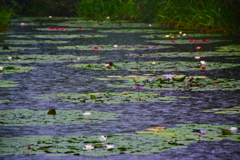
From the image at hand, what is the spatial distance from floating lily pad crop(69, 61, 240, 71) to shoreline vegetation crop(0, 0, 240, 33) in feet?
14.6

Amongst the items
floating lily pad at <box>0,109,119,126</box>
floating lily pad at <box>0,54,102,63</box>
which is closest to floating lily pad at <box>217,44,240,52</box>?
floating lily pad at <box>0,54,102,63</box>

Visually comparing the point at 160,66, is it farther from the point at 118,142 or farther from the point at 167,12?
the point at 167,12

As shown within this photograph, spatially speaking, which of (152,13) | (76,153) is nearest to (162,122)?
(76,153)

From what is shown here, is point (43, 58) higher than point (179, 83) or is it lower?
higher

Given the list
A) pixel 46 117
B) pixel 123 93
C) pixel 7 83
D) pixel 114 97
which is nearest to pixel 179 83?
pixel 123 93

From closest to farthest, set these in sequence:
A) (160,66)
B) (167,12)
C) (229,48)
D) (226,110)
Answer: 1. (226,110)
2. (160,66)
3. (229,48)
4. (167,12)

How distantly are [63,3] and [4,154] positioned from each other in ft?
76.9

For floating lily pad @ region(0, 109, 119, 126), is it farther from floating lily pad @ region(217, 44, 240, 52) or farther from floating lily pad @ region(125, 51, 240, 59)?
floating lily pad @ region(217, 44, 240, 52)

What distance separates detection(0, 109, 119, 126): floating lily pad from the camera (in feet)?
13.4

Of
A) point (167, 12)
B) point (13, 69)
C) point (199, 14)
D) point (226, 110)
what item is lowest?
point (226, 110)

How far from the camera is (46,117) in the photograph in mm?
4289

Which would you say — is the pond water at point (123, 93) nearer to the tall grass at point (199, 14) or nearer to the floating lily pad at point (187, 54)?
the floating lily pad at point (187, 54)

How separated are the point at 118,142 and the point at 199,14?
10.7m

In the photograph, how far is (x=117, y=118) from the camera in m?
4.33
